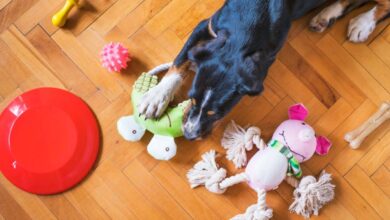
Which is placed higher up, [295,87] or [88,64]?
[88,64]

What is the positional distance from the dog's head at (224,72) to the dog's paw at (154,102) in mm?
280

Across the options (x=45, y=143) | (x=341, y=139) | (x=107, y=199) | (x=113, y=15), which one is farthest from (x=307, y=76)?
(x=45, y=143)

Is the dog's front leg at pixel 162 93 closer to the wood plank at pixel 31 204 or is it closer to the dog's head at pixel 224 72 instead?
the dog's head at pixel 224 72

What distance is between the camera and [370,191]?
1886 mm

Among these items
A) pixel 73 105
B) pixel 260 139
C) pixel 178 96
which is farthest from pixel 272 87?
pixel 73 105

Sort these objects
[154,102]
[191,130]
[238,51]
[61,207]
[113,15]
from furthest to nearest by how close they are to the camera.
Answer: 1. [113,15]
2. [61,207]
3. [154,102]
4. [191,130]
5. [238,51]

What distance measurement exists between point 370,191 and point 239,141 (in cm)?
60

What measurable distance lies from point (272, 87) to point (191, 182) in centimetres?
52

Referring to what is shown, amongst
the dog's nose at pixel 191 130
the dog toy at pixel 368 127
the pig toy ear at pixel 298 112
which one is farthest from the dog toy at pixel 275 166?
the dog's nose at pixel 191 130

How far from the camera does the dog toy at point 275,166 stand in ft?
5.61

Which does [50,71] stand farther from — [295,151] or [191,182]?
[295,151]

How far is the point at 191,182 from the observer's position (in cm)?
183

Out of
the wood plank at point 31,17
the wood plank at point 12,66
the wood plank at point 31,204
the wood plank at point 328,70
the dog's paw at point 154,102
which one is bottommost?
the wood plank at point 328,70

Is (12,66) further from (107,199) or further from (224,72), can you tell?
(224,72)
